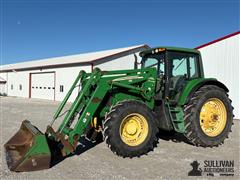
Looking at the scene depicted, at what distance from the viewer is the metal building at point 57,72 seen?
22.0 meters

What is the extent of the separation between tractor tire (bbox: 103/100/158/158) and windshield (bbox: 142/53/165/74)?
1.47m

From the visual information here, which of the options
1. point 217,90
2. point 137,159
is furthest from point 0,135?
point 217,90

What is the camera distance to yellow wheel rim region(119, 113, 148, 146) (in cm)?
548

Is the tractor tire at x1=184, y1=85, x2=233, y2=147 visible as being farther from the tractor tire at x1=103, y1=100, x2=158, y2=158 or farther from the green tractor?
the tractor tire at x1=103, y1=100, x2=158, y2=158

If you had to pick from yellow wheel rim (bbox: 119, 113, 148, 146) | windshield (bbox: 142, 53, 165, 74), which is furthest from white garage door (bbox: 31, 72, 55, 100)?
yellow wheel rim (bbox: 119, 113, 148, 146)

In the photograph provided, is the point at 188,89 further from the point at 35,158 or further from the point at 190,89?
the point at 35,158

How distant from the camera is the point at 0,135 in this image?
7.61m

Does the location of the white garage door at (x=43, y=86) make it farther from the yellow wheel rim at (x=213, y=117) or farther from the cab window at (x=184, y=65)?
the yellow wheel rim at (x=213, y=117)

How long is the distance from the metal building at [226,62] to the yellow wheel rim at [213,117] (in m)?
5.14

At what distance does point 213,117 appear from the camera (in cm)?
639

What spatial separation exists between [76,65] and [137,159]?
18.2 m

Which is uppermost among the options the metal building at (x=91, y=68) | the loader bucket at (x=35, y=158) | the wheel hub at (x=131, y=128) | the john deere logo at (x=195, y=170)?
the metal building at (x=91, y=68)

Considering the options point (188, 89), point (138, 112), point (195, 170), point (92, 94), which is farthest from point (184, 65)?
point (195, 170)

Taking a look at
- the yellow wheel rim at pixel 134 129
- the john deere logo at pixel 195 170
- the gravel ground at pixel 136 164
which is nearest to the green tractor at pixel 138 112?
the yellow wheel rim at pixel 134 129
